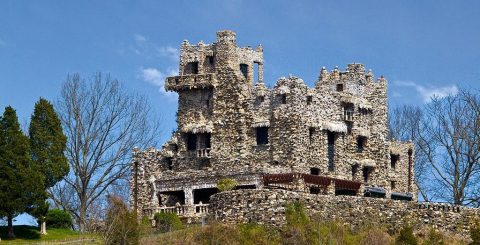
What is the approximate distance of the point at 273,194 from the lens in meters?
67.4

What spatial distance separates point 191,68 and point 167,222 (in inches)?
584

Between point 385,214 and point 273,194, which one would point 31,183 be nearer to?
point 273,194

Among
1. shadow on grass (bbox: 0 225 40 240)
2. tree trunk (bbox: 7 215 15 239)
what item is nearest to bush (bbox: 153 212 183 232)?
shadow on grass (bbox: 0 225 40 240)

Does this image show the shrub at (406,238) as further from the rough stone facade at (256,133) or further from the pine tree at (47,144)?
the pine tree at (47,144)

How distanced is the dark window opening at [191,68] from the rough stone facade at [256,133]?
67mm

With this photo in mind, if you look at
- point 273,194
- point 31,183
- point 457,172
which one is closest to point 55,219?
point 31,183

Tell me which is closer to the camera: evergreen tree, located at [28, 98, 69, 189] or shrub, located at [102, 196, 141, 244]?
shrub, located at [102, 196, 141, 244]

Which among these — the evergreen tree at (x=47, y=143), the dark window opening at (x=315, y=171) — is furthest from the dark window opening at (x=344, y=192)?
the evergreen tree at (x=47, y=143)

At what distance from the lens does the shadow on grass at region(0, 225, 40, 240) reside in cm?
7319

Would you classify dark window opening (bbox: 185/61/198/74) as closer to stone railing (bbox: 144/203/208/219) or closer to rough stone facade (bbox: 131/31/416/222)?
rough stone facade (bbox: 131/31/416/222)

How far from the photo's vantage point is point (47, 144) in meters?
77.1

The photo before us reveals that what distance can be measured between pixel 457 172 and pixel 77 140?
2702 cm

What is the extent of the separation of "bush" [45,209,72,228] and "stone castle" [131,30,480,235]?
479 cm

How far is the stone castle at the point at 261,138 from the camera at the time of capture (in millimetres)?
78000
